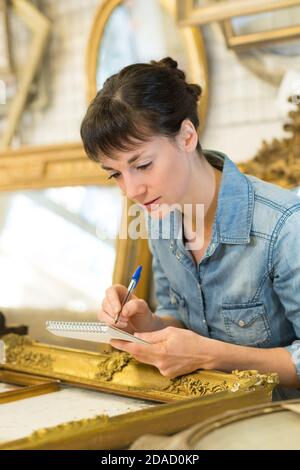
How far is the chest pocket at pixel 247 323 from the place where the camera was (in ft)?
3.60

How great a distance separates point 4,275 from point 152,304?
0.45 metres

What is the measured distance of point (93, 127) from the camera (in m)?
1.01

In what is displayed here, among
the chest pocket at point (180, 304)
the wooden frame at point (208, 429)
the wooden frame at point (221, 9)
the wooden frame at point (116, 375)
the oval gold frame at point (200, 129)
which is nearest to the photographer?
the wooden frame at point (208, 429)

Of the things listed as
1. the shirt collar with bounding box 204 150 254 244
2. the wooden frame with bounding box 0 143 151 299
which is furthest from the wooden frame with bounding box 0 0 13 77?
the shirt collar with bounding box 204 150 254 244

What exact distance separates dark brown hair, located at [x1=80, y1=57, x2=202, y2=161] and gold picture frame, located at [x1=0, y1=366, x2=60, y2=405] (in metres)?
0.40

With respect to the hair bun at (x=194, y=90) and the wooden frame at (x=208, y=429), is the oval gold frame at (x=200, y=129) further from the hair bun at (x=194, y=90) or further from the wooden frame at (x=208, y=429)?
the wooden frame at (x=208, y=429)

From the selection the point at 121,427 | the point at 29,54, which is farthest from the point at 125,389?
the point at 29,54

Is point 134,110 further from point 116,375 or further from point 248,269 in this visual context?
point 116,375

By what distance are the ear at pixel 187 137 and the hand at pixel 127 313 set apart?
0.90ft

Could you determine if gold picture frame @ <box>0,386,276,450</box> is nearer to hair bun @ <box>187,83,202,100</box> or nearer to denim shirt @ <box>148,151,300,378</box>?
denim shirt @ <box>148,151,300,378</box>

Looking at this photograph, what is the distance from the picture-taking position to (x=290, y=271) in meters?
1.02

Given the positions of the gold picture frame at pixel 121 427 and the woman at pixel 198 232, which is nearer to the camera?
the gold picture frame at pixel 121 427

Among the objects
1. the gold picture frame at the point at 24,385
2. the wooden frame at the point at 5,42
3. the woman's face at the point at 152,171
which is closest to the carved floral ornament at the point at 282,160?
the woman's face at the point at 152,171
